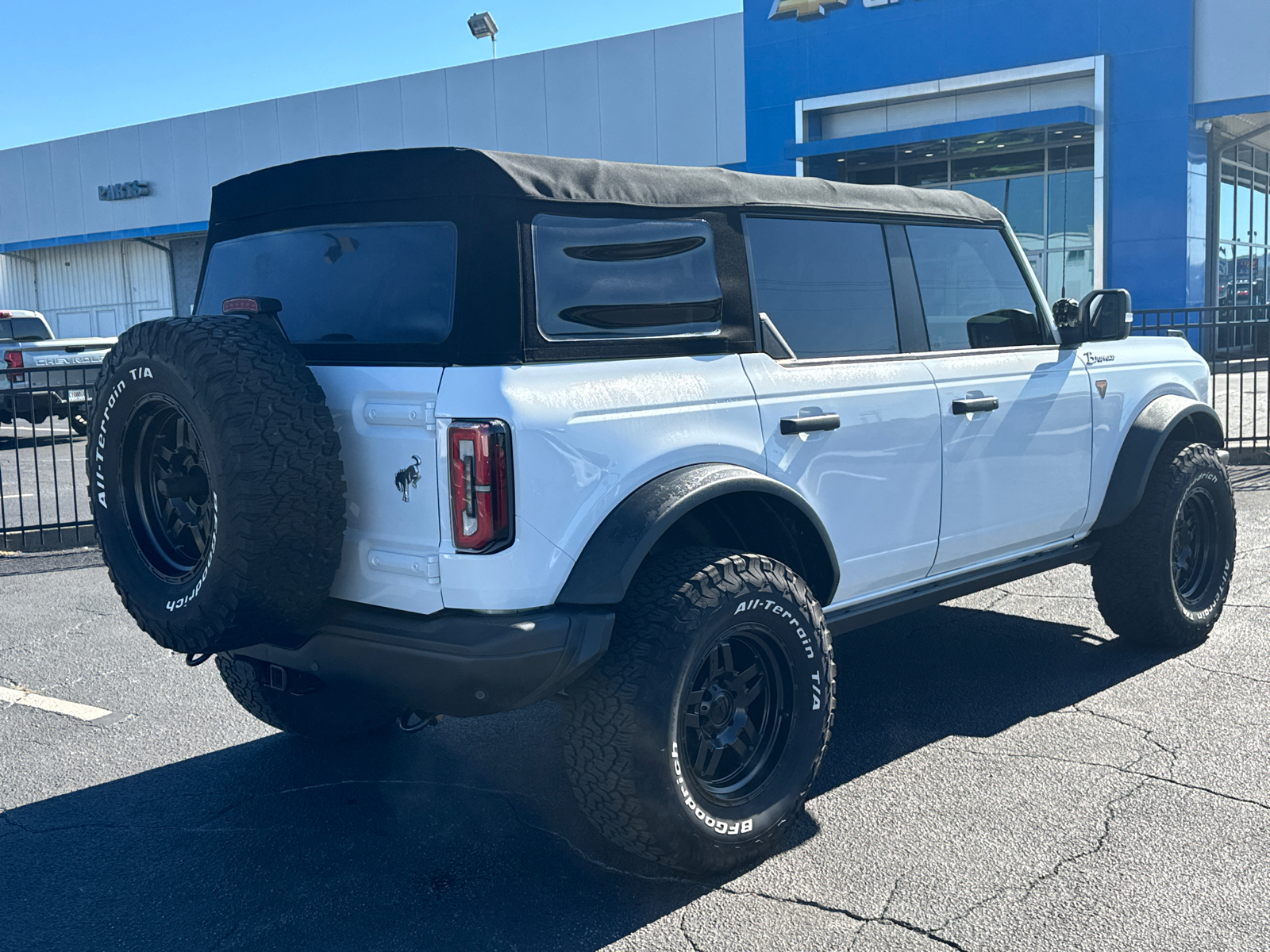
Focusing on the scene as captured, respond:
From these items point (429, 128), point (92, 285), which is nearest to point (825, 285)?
point (429, 128)

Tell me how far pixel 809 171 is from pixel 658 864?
23921 millimetres

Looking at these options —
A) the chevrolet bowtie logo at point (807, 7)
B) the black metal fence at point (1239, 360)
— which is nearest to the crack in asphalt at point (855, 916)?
the black metal fence at point (1239, 360)

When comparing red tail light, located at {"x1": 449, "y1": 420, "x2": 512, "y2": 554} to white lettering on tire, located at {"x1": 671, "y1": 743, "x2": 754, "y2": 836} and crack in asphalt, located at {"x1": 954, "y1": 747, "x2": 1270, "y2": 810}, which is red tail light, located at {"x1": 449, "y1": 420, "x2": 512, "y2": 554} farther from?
crack in asphalt, located at {"x1": 954, "y1": 747, "x2": 1270, "y2": 810}

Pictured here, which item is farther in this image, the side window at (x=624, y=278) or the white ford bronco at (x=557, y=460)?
the side window at (x=624, y=278)

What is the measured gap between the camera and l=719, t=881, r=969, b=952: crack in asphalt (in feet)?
9.49

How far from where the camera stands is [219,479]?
2961 mm

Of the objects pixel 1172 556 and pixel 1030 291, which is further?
pixel 1172 556

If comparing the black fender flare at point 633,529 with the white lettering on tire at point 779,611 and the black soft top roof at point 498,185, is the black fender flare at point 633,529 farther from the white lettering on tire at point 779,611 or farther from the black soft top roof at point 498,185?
the black soft top roof at point 498,185

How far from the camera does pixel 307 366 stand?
327cm

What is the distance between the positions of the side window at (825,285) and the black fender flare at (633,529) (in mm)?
761

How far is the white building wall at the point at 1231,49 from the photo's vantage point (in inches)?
802

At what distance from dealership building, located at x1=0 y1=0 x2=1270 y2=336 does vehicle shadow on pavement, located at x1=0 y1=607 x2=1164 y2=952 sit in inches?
Answer: 754

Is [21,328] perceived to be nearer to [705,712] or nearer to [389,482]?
[389,482]

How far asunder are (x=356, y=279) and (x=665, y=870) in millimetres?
1931
